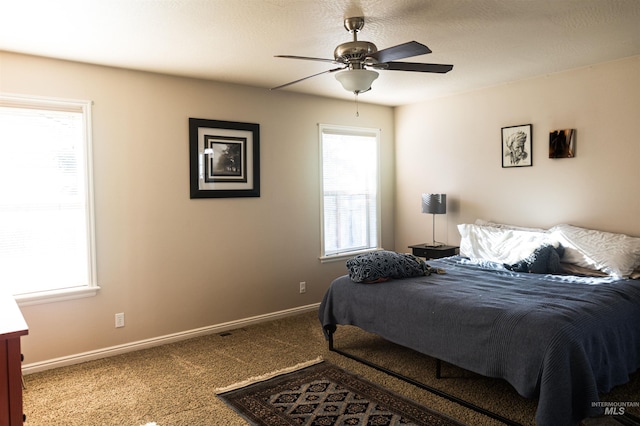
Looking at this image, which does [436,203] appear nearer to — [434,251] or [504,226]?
[434,251]

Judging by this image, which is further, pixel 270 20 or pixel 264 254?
pixel 264 254

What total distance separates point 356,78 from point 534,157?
2.52 m

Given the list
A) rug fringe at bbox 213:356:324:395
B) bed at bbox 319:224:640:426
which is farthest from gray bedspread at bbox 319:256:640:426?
rug fringe at bbox 213:356:324:395

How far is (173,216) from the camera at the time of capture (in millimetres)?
4184

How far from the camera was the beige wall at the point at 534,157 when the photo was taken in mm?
3898

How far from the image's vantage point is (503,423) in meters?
2.65

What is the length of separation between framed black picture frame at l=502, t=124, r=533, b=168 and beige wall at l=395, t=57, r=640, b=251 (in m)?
0.06

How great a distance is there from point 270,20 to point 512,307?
7.62 feet

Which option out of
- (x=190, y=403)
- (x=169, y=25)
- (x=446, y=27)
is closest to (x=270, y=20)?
(x=169, y=25)

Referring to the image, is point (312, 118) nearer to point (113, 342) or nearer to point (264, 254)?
point (264, 254)

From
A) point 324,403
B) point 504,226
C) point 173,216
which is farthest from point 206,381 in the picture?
point 504,226

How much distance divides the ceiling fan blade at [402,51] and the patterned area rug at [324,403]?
2127 mm

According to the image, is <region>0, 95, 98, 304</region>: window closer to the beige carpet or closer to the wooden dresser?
the beige carpet

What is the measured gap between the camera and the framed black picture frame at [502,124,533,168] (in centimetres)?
453
